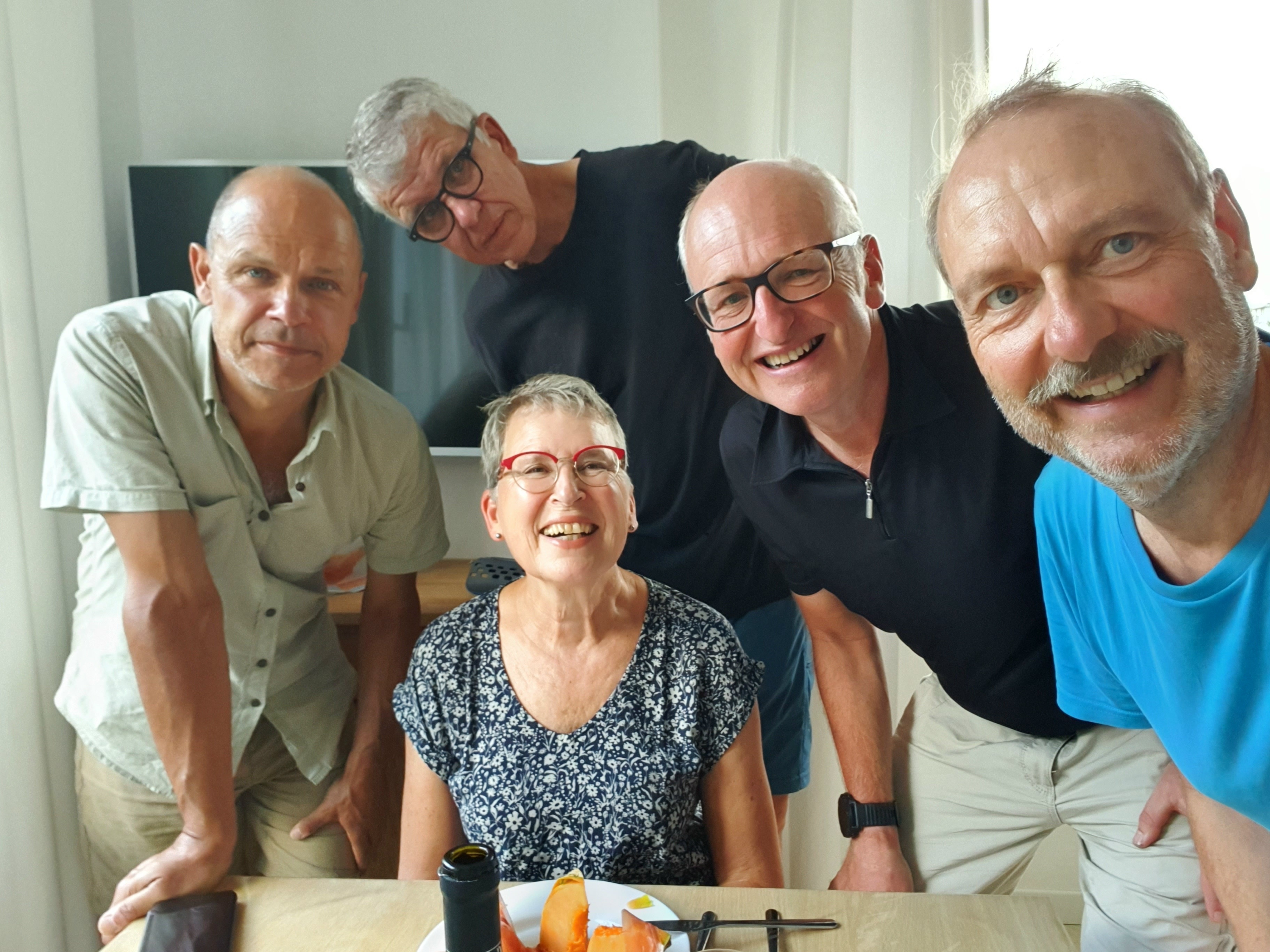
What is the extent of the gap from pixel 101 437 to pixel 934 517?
4.39 ft

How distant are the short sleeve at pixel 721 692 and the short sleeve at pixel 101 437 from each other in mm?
910

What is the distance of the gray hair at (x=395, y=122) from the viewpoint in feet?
5.42

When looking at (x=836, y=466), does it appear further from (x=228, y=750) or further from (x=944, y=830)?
(x=228, y=750)

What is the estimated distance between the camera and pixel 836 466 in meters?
1.50

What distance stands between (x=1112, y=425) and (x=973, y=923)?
0.62 meters

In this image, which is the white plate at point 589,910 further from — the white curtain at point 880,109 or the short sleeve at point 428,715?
the white curtain at point 880,109

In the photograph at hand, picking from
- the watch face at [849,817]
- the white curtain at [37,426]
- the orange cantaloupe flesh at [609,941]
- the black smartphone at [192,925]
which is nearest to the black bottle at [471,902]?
the orange cantaloupe flesh at [609,941]

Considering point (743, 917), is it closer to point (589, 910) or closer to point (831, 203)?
point (589, 910)

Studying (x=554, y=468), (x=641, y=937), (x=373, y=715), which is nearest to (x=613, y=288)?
(x=554, y=468)

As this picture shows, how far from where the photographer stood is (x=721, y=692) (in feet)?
4.85

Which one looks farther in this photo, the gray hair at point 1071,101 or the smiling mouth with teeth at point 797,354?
the smiling mouth with teeth at point 797,354

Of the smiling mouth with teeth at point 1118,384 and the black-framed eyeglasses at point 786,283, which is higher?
the black-framed eyeglasses at point 786,283

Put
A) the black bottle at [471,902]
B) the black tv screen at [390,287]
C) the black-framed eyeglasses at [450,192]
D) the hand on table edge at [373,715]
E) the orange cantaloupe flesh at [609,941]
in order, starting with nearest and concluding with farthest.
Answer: the black bottle at [471,902], the orange cantaloupe flesh at [609,941], the black-framed eyeglasses at [450,192], the hand on table edge at [373,715], the black tv screen at [390,287]

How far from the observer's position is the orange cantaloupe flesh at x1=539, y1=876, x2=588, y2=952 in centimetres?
107
